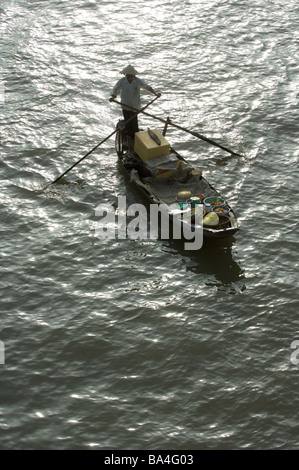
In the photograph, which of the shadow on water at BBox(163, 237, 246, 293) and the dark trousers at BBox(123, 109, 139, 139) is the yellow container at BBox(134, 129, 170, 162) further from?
the shadow on water at BBox(163, 237, 246, 293)

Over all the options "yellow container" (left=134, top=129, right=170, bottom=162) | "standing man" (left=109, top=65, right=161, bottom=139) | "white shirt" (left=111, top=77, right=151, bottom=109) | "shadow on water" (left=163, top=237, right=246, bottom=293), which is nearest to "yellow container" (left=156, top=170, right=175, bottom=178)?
"yellow container" (left=134, top=129, right=170, bottom=162)

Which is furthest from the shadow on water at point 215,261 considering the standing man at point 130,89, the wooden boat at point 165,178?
the standing man at point 130,89

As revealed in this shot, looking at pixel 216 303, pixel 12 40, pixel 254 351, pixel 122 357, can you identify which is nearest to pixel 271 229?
pixel 216 303

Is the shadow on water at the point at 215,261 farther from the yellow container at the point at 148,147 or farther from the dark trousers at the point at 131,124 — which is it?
the dark trousers at the point at 131,124

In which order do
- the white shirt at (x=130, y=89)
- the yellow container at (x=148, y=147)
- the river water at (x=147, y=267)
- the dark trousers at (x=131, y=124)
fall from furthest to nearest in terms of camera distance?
the dark trousers at (x=131, y=124), the white shirt at (x=130, y=89), the yellow container at (x=148, y=147), the river water at (x=147, y=267)

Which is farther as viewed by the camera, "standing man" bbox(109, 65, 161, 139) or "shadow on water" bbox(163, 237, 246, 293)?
"standing man" bbox(109, 65, 161, 139)
